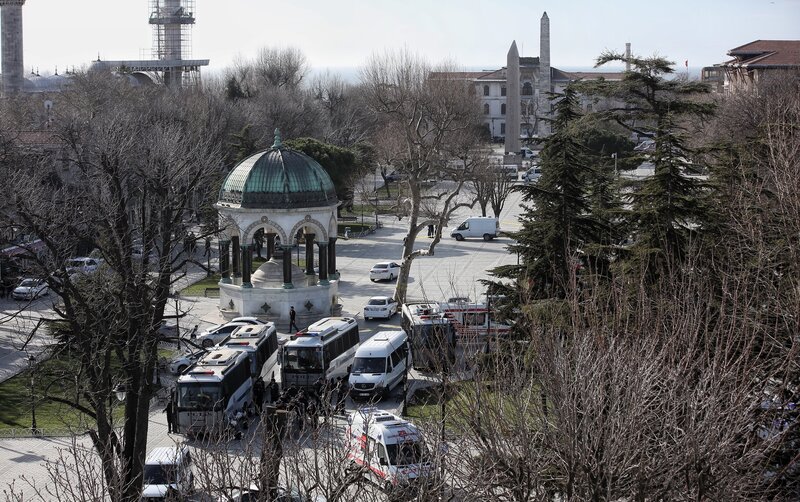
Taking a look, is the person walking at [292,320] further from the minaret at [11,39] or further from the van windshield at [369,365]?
the minaret at [11,39]

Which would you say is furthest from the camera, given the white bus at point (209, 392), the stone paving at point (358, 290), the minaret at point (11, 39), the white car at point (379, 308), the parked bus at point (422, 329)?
the minaret at point (11, 39)

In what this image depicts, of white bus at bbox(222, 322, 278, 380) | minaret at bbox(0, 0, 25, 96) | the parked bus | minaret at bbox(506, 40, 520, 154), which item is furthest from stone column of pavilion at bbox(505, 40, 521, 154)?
white bus at bbox(222, 322, 278, 380)

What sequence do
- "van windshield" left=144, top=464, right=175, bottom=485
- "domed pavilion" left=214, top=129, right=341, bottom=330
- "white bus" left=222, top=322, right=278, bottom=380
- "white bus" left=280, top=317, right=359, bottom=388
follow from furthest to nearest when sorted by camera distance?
"domed pavilion" left=214, top=129, right=341, bottom=330 < "white bus" left=222, top=322, right=278, bottom=380 < "white bus" left=280, top=317, right=359, bottom=388 < "van windshield" left=144, top=464, right=175, bottom=485

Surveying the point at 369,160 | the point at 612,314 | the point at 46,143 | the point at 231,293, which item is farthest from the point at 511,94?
the point at 612,314

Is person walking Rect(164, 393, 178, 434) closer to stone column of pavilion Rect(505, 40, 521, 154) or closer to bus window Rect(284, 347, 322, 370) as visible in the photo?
bus window Rect(284, 347, 322, 370)

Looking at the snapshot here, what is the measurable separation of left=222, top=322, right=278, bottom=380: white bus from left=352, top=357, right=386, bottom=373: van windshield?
91.5 inches

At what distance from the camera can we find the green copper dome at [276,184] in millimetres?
36812

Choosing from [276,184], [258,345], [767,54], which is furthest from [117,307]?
[767,54]

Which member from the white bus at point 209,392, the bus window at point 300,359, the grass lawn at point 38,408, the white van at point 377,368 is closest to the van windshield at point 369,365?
the white van at point 377,368

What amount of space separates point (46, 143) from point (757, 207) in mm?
39929

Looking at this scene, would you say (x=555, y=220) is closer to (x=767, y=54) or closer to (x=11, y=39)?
(x=767, y=54)

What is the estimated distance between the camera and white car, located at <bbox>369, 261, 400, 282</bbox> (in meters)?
43.8

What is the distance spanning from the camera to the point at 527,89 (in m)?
119

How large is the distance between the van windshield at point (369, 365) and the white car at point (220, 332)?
203 inches
